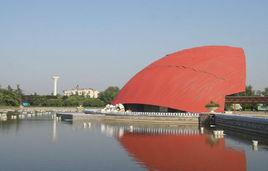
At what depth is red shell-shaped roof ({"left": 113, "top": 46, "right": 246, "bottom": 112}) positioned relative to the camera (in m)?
50.4

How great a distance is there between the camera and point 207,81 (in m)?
51.8

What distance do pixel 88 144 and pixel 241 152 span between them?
31.7 feet

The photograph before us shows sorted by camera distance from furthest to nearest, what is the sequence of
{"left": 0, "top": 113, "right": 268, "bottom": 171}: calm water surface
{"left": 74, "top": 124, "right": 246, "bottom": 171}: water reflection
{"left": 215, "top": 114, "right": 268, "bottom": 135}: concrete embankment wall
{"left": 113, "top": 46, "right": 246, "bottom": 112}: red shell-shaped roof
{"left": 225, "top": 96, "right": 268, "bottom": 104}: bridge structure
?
{"left": 225, "top": 96, "right": 268, "bottom": 104}: bridge structure < {"left": 113, "top": 46, "right": 246, "bottom": 112}: red shell-shaped roof < {"left": 215, "top": 114, "right": 268, "bottom": 135}: concrete embankment wall < {"left": 74, "top": 124, "right": 246, "bottom": 171}: water reflection < {"left": 0, "top": 113, "right": 268, "bottom": 171}: calm water surface

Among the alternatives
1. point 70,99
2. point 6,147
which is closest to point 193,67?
point 6,147

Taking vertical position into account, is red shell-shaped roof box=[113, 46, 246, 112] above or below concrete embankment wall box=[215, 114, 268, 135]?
above

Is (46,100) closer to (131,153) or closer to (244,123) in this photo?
(244,123)

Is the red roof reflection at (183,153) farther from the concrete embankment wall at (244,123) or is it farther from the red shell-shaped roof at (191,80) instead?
the red shell-shaped roof at (191,80)

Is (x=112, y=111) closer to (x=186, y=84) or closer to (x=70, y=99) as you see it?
(x=186, y=84)

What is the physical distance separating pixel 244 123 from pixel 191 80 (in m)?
16.9

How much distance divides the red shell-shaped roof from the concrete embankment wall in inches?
268

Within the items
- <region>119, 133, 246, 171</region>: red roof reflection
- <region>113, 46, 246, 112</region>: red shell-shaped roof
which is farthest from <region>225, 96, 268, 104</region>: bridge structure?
<region>119, 133, 246, 171</region>: red roof reflection

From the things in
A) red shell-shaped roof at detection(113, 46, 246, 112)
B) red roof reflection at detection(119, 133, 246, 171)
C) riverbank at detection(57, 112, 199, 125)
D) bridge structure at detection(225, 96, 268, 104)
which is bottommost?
red roof reflection at detection(119, 133, 246, 171)

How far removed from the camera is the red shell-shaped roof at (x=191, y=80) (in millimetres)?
50406

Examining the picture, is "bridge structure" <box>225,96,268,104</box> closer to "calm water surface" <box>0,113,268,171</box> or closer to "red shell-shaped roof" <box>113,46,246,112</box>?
"red shell-shaped roof" <box>113,46,246,112</box>
